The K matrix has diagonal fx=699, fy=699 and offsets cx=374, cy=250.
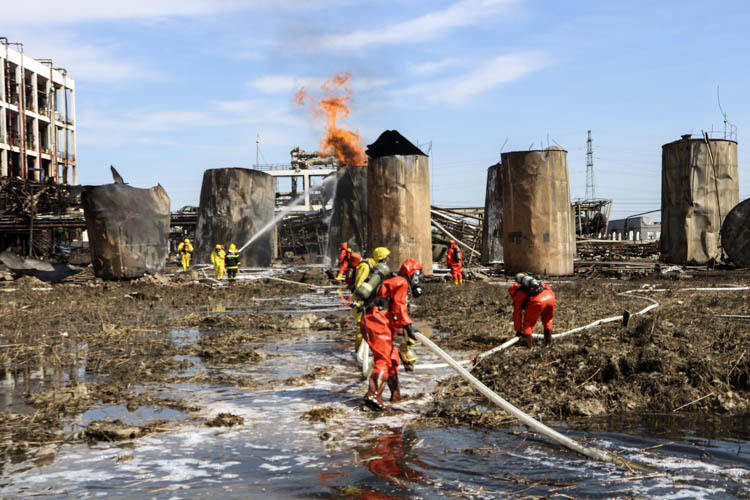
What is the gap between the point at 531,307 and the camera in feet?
26.4

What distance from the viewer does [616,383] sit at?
6.16 metres

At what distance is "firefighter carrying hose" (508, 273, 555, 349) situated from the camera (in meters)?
8.02

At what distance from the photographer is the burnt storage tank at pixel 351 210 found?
24812 millimetres

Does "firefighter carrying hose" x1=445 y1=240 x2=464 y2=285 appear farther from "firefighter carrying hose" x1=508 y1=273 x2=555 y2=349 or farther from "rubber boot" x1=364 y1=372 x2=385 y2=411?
"rubber boot" x1=364 y1=372 x2=385 y2=411

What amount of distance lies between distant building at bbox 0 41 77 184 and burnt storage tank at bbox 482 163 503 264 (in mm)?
31213

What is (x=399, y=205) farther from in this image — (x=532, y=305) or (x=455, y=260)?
(x=532, y=305)

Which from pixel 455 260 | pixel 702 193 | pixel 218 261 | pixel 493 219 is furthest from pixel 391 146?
pixel 702 193

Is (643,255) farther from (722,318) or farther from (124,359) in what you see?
(124,359)

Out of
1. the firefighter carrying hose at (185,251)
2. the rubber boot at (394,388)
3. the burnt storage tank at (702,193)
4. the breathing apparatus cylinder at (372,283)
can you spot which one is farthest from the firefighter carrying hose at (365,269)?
the firefighter carrying hose at (185,251)

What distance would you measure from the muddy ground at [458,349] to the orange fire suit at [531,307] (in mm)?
360

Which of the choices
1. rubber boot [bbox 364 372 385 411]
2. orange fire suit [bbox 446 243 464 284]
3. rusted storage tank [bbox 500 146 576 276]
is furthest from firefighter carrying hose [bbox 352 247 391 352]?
rusted storage tank [bbox 500 146 576 276]

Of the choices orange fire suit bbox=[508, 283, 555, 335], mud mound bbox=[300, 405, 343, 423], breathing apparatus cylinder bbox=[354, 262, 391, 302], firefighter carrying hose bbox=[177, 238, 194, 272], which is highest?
firefighter carrying hose bbox=[177, 238, 194, 272]

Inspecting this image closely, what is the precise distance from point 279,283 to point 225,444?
14.9 metres

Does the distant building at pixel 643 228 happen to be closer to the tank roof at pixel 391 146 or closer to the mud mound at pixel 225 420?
the tank roof at pixel 391 146
